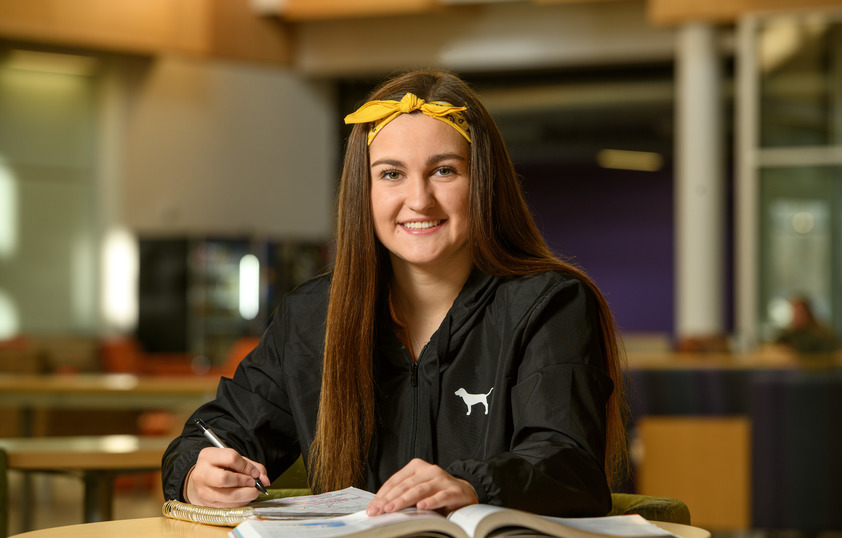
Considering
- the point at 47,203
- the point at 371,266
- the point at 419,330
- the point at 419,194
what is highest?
the point at 47,203

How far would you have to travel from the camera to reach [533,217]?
187 centimetres

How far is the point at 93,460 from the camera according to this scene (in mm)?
2400

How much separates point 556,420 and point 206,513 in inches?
19.3

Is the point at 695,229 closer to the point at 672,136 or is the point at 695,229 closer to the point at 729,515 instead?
the point at 672,136

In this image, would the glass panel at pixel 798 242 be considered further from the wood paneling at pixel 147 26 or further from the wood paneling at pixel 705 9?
the wood paneling at pixel 147 26

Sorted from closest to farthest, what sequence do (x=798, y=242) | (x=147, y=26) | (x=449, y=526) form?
1. (x=449, y=526)
2. (x=798, y=242)
3. (x=147, y=26)

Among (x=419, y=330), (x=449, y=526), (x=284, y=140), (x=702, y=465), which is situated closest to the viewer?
(x=449, y=526)

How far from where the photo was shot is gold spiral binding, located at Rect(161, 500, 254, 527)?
1.35 metres

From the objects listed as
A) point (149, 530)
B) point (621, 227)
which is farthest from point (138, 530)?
point (621, 227)

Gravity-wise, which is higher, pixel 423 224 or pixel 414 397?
pixel 423 224

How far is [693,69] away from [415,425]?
9.39 m

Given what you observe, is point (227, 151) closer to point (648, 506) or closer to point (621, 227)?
point (621, 227)

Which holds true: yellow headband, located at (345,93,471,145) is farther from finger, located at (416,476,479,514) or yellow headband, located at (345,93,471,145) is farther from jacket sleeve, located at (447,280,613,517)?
finger, located at (416,476,479,514)

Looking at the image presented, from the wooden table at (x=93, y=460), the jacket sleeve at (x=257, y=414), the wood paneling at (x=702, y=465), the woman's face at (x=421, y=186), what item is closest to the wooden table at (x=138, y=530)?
the jacket sleeve at (x=257, y=414)
